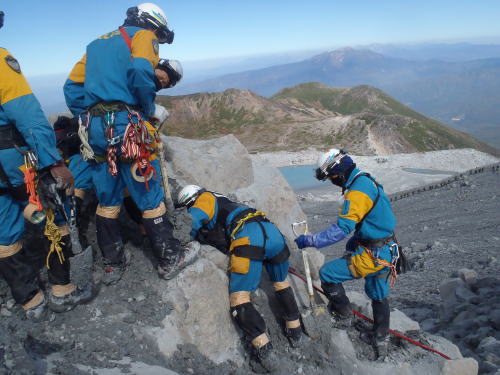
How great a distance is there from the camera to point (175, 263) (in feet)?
14.5

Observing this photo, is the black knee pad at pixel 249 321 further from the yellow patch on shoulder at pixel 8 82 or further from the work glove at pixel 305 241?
the yellow patch on shoulder at pixel 8 82

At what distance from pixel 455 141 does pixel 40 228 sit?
243 ft

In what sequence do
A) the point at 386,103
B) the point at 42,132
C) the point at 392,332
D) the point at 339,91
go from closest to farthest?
1. the point at 42,132
2. the point at 392,332
3. the point at 386,103
4. the point at 339,91

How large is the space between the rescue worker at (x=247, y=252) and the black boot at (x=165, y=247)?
0.46 meters

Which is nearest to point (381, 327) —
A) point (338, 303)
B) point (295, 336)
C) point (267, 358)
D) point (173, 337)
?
point (338, 303)

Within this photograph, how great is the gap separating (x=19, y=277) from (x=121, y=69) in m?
2.52

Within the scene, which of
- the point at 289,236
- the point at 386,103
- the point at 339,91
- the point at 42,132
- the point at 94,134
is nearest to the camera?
the point at 42,132

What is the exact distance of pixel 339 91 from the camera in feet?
392

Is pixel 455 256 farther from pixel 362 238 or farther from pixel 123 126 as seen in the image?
pixel 123 126

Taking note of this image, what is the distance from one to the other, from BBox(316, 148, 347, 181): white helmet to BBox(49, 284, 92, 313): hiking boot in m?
3.32

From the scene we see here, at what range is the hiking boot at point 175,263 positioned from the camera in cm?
439

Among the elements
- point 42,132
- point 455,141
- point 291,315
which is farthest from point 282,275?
point 455,141

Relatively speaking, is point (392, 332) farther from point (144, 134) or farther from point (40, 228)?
point (40, 228)

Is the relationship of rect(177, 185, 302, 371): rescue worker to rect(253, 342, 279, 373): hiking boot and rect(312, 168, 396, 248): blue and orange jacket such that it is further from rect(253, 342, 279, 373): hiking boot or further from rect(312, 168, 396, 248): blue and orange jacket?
rect(312, 168, 396, 248): blue and orange jacket
